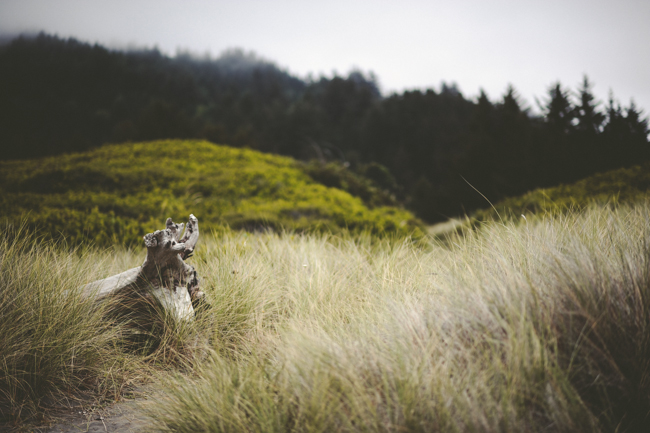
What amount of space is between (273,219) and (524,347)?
6.04 meters

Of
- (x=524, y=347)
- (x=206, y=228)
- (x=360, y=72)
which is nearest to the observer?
(x=524, y=347)

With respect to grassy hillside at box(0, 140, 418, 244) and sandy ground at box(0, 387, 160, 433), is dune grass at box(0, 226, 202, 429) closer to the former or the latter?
sandy ground at box(0, 387, 160, 433)

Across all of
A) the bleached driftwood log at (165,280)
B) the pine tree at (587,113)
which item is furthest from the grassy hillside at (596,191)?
the pine tree at (587,113)

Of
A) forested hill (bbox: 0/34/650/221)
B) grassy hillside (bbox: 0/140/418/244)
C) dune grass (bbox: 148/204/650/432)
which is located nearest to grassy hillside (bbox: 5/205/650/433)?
dune grass (bbox: 148/204/650/432)

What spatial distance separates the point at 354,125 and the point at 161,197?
2085 inches

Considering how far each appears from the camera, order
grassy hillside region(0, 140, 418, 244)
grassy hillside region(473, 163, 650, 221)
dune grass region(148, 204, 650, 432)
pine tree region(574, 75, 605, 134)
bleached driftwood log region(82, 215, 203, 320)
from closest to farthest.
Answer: dune grass region(148, 204, 650, 432)
bleached driftwood log region(82, 215, 203, 320)
grassy hillside region(0, 140, 418, 244)
grassy hillside region(473, 163, 650, 221)
pine tree region(574, 75, 605, 134)

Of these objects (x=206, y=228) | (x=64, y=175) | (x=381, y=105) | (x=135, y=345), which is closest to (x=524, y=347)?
(x=135, y=345)

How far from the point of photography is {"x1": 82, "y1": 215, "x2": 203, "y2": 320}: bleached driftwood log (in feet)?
8.38

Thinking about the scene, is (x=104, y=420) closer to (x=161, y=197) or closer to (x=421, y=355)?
(x=421, y=355)

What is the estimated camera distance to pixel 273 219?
276 inches

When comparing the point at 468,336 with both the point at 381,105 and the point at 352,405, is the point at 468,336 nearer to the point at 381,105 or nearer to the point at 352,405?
the point at 352,405

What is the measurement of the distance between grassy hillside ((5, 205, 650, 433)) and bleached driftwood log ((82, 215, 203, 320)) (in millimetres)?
177

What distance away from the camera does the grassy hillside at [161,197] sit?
5.62 m

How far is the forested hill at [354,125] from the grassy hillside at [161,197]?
3.76m
